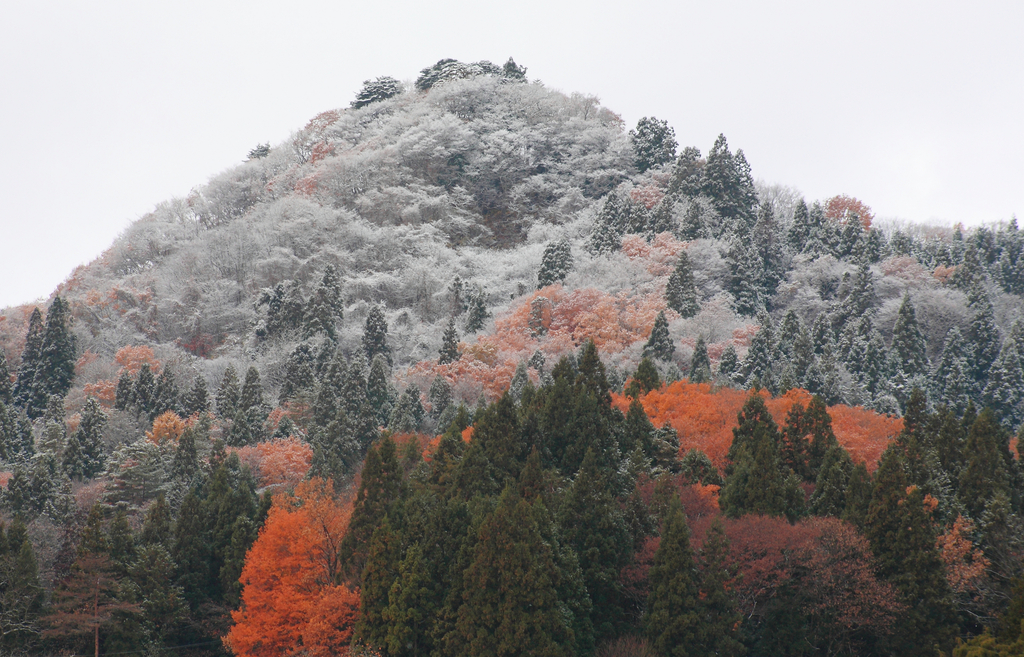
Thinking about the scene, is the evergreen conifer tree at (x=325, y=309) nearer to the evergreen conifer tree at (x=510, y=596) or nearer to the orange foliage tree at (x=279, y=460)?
the orange foliage tree at (x=279, y=460)

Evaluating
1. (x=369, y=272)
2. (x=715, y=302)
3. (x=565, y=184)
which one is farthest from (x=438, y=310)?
(x=565, y=184)

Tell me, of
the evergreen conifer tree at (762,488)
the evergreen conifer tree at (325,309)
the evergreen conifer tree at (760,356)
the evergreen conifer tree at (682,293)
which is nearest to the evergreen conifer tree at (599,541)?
the evergreen conifer tree at (762,488)

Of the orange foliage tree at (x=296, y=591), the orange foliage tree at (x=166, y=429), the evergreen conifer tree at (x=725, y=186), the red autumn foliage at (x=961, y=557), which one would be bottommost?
the orange foliage tree at (x=296, y=591)

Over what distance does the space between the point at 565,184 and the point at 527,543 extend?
60031mm

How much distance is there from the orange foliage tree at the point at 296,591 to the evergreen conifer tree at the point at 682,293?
2947 centimetres

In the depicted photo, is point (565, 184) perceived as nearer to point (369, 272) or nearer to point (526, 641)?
point (369, 272)

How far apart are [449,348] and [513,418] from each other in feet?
68.5

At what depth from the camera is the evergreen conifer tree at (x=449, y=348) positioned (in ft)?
178

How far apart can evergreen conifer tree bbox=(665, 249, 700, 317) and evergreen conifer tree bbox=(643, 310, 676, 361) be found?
495 cm

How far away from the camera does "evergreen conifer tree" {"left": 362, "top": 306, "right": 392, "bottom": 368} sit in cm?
5647

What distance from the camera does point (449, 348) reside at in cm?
5475

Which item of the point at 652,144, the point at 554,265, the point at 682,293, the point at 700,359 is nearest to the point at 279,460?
the point at 700,359

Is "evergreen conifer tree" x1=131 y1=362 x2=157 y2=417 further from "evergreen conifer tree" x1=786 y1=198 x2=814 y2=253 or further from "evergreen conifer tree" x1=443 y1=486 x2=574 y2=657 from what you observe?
"evergreen conifer tree" x1=786 y1=198 x2=814 y2=253

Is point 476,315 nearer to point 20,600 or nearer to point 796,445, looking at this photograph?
point 796,445
